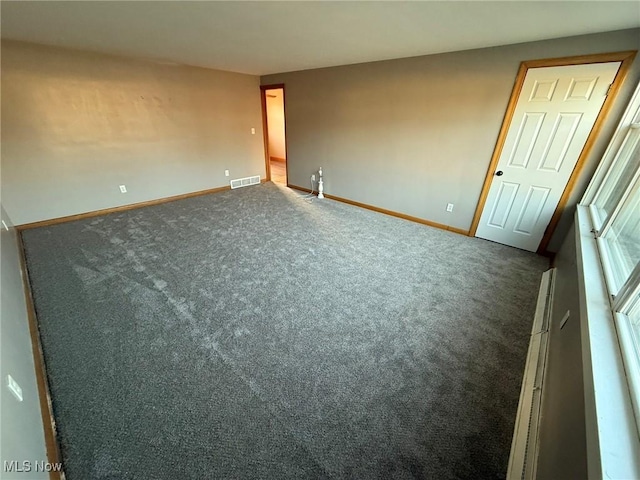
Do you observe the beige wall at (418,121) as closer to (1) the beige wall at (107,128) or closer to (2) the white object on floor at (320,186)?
(2) the white object on floor at (320,186)

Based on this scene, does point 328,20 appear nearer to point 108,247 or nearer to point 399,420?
point 399,420

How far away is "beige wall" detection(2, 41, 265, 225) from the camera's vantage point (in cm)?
302

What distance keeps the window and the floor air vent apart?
5109mm

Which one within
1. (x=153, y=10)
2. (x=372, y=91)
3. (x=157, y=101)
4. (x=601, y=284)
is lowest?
(x=601, y=284)

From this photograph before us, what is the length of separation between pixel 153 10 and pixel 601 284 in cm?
341

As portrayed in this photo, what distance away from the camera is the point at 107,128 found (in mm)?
3617

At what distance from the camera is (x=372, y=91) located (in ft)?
12.0

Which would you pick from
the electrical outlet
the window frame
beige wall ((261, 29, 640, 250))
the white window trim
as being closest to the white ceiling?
beige wall ((261, 29, 640, 250))

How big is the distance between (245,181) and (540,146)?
476cm

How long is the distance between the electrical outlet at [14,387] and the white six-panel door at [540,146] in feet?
13.3

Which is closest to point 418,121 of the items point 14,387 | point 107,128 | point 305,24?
point 305,24

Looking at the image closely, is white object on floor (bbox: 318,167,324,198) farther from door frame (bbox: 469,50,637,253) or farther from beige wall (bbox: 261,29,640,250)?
door frame (bbox: 469,50,637,253)

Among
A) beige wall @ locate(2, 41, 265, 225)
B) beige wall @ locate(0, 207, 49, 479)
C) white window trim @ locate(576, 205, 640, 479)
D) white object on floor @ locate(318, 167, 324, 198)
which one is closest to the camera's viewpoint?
white window trim @ locate(576, 205, 640, 479)

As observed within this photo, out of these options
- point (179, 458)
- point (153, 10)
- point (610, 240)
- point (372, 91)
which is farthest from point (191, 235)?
point (610, 240)
